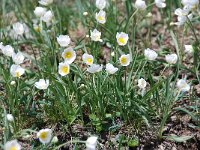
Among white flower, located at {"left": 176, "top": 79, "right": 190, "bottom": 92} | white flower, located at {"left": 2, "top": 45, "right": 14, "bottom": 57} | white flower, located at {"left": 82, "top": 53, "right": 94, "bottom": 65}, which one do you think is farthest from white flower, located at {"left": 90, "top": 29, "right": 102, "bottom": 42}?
white flower, located at {"left": 176, "top": 79, "right": 190, "bottom": 92}

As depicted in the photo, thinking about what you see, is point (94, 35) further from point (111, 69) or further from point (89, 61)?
point (111, 69)

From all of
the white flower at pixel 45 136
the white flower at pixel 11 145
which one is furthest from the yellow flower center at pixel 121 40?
the white flower at pixel 11 145

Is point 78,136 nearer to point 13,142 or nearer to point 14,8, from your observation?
point 13,142

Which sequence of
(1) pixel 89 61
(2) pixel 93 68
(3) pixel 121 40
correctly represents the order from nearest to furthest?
(2) pixel 93 68 < (1) pixel 89 61 < (3) pixel 121 40

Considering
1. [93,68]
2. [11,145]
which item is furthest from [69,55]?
[11,145]

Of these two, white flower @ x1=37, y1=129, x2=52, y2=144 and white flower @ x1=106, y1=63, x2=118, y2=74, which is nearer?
white flower @ x1=37, y1=129, x2=52, y2=144

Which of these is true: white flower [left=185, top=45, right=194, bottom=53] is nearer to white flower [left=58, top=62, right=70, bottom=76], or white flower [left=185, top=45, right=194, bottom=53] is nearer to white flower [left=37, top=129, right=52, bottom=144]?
white flower [left=58, top=62, right=70, bottom=76]

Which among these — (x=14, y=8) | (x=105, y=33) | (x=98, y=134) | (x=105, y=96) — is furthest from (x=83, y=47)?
(x=14, y=8)

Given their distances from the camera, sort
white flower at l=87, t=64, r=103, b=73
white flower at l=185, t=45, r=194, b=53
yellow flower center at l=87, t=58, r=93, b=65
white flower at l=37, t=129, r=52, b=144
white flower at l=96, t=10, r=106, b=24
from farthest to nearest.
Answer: white flower at l=185, t=45, r=194, b=53 < white flower at l=96, t=10, r=106, b=24 < yellow flower center at l=87, t=58, r=93, b=65 < white flower at l=87, t=64, r=103, b=73 < white flower at l=37, t=129, r=52, b=144
